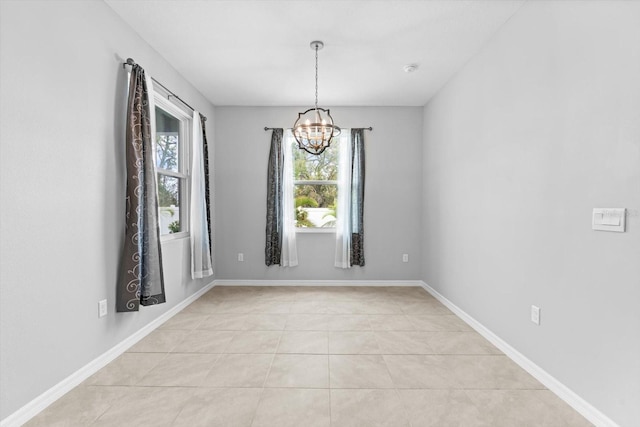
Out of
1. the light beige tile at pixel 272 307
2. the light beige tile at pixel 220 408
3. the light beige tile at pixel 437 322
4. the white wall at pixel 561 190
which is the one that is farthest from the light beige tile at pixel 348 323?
the light beige tile at pixel 220 408

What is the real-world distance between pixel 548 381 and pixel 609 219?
1.09 metres

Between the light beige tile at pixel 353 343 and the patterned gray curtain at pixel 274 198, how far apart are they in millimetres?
2005

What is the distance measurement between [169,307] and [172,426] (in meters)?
1.88

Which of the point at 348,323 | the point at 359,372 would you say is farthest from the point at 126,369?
the point at 348,323

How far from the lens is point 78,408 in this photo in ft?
6.04

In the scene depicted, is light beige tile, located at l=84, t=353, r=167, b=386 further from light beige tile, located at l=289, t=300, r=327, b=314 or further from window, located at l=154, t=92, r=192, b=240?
light beige tile, located at l=289, t=300, r=327, b=314

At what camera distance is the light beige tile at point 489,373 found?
2082 millimetres

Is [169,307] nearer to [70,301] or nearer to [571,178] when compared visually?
[70,301]

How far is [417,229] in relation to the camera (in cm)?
480

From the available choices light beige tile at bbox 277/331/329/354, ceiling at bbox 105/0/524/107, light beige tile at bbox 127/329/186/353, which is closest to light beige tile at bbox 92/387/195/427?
light beige tile at bbox 127/329/186/353

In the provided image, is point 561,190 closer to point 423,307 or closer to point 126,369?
point 423,307

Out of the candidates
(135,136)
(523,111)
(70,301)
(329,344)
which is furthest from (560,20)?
(70,301)

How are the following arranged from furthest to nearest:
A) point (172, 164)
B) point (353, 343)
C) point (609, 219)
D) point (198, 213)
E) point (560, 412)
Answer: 1. point (198, 213)
2. point (172, 164)
3. point (353, 343)
4. point (560, 412)
5. point (609, 219)

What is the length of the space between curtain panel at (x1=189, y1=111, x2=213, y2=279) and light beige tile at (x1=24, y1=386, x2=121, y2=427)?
1854 mm
